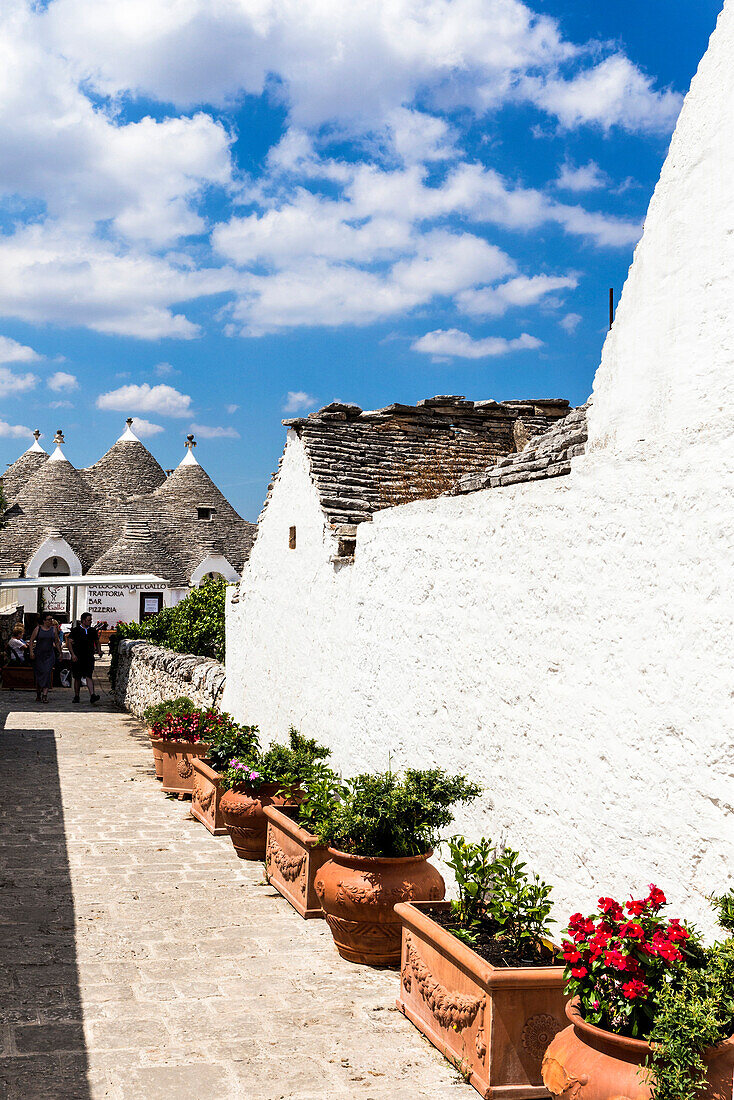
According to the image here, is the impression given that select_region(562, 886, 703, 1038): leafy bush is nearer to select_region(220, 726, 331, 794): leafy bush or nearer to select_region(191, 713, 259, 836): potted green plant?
select_region(220, 726, 331, 794): leafy bush

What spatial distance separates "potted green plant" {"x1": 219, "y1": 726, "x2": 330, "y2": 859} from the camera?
7.30 metres

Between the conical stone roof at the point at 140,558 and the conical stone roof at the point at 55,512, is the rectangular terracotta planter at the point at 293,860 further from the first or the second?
the conical stone roof at the point at 55,512

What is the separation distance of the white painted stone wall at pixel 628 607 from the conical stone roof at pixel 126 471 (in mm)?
37991

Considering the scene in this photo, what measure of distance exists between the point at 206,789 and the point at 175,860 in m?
1.24

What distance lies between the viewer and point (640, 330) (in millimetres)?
4125

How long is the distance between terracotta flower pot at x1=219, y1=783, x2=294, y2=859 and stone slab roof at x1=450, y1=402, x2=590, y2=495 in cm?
298

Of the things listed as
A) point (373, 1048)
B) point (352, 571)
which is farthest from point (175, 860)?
point (373, 1048)

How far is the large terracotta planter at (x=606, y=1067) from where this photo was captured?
2830mm

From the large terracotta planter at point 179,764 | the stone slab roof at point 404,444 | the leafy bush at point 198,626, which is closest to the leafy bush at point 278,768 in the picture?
the stone slab roof at point 404,444

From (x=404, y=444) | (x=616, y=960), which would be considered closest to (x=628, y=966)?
(x=616, y=960)

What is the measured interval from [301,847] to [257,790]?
4.45ft

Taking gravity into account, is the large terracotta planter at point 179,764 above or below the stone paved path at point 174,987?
above

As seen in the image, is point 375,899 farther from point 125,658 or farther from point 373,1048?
point 125,658

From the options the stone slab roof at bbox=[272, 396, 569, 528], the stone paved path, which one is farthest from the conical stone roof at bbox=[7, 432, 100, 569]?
the stone paved path
